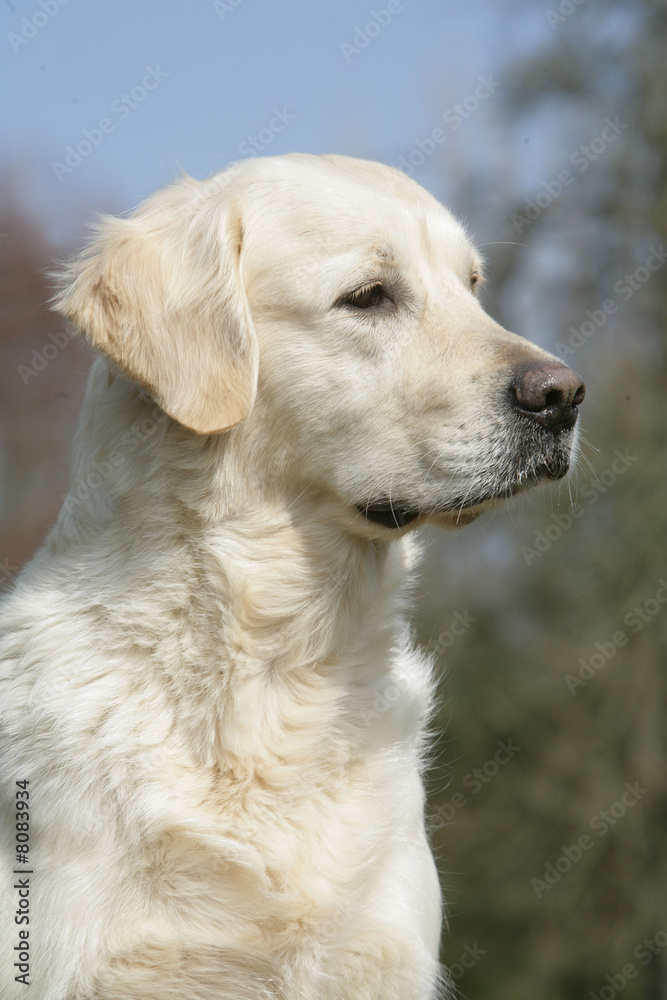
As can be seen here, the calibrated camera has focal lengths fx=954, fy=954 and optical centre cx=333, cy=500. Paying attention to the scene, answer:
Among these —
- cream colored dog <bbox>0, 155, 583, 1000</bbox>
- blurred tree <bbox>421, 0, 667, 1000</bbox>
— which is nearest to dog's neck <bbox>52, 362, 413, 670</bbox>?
cream colored dog <bbox>0, 155, 583, 1000</bbox>

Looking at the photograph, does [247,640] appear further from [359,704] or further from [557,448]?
[557,448]

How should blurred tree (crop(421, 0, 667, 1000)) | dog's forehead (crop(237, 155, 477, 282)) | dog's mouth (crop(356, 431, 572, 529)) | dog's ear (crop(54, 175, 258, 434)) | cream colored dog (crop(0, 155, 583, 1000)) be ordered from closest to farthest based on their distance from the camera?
1. cream colored dog (crop(0, 155, 583, 1000))
2. dog's ear (crop(54, 175, 258, 434))
3. dog's mouth (crop(356, 431, 572, 529))
4. dog's forehead (crop(237, 155, 477, 282))
5. blurred tree (crop(421, 0, 667, 1000))

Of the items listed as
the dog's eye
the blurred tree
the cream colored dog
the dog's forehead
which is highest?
the dog's forehead

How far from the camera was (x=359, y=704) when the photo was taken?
3309 millimetres

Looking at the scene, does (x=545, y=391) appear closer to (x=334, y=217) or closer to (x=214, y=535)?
(x=334, y=217)

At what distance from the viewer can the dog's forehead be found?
3273 mm

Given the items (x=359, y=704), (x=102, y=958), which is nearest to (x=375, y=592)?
(x=359, y=704)

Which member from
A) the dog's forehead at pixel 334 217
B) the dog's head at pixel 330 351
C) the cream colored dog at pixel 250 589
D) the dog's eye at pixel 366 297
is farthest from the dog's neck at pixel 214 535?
the dog's forehead at pixel 334 217

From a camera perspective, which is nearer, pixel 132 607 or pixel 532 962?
pixel 132 607

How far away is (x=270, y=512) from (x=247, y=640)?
0.44 m

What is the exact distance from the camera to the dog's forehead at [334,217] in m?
3.27

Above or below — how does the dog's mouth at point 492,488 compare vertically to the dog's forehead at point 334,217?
below

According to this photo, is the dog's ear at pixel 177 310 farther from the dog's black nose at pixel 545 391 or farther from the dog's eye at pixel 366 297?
the dog's black nose at pixel 545 391

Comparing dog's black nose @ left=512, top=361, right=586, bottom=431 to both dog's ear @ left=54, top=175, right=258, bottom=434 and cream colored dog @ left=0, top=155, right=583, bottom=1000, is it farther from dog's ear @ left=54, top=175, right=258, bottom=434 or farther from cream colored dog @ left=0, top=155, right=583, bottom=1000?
dog's ear @ left=54, top=175, right=258, bottom=434
